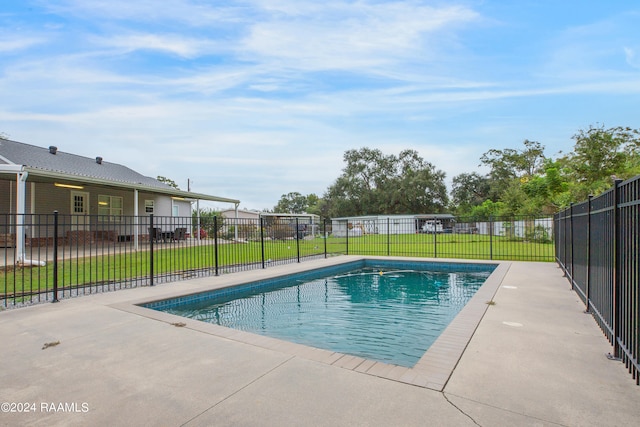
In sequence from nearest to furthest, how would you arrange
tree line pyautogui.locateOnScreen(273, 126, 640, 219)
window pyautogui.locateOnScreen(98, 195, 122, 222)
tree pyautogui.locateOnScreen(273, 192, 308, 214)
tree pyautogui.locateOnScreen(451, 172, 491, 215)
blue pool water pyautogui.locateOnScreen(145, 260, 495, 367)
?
blue pool water pyautogui.locateOnScreen(145, 260, 495, 367) < window pyautogui.locateOnScreen(98, 195, 122, 222) < tree line pyautogui.locateOnScreen(273, 126, 640, 219) < tree pyautogui.locateOnScreen(451, 172, 491, 215) < tree pyautogui.locateOnScreen(273, 192, 308, 214)

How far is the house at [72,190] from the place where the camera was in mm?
12531

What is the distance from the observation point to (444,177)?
1811 inches

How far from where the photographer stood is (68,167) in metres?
15.9

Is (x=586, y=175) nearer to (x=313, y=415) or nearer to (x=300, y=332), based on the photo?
(x=300, y=332)

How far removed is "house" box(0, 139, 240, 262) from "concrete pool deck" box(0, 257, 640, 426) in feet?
29.2

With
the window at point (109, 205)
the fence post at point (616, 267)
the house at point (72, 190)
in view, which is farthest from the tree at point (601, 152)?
the window at point (109, 205)

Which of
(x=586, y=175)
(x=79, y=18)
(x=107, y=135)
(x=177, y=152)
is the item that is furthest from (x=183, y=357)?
(x=586, y=175)

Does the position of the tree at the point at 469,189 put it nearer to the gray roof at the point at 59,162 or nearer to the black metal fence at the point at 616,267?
the gray roof at the point at 59,162

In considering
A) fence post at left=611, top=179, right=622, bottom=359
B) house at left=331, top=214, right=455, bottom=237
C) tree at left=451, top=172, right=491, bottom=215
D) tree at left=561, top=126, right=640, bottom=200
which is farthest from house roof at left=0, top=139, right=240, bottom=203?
tree at left=451, top=172, right=491, bottom=215

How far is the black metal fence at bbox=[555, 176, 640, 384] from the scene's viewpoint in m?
2.66

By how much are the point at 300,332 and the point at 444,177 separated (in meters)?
44.6

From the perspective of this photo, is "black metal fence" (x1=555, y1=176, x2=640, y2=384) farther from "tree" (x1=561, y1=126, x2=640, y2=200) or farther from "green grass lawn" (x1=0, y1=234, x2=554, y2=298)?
"tree" (x1=561, y1=126, x2=640, y2=200)

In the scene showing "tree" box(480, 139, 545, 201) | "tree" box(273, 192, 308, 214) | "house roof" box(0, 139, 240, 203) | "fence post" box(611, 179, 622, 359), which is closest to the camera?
"fence post" box(611, 179, 622, 359)

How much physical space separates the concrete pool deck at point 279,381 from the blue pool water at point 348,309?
1040 mm
